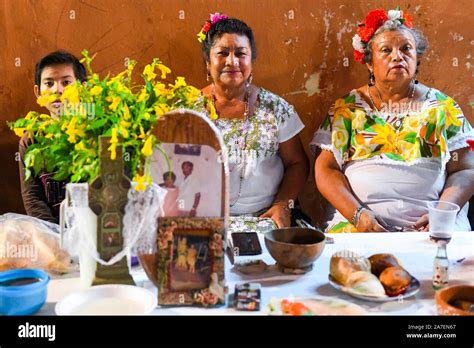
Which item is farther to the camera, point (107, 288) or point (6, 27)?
point (6, 27)

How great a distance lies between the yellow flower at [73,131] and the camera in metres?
1.38

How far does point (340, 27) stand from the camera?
3.13 meters

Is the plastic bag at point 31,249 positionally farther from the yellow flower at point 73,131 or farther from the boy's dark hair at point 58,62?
the boy's dark hair at point 58,62

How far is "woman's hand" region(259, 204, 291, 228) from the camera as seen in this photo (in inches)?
100

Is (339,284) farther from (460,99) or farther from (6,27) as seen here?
(6,27)

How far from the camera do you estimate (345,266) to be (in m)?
1.45

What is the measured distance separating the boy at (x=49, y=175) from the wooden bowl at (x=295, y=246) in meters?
1.22

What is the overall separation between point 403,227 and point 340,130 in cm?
59

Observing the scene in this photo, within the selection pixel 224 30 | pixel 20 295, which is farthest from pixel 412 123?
pixel 20 295

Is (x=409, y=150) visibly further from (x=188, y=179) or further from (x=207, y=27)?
(x=188, y=179)

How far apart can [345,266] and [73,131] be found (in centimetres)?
81

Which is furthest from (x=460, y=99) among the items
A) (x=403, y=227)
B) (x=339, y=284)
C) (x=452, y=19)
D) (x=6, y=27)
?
(x=6, y=27)

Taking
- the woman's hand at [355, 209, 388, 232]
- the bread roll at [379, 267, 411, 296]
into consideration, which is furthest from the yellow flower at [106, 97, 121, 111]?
the woman's hand at [355, 209, 388, 232]

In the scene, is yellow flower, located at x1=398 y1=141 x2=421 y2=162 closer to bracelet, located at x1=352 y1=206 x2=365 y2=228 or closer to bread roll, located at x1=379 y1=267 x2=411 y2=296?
bracelet, located at x1=352 y1=206 x2=365 y2=228
